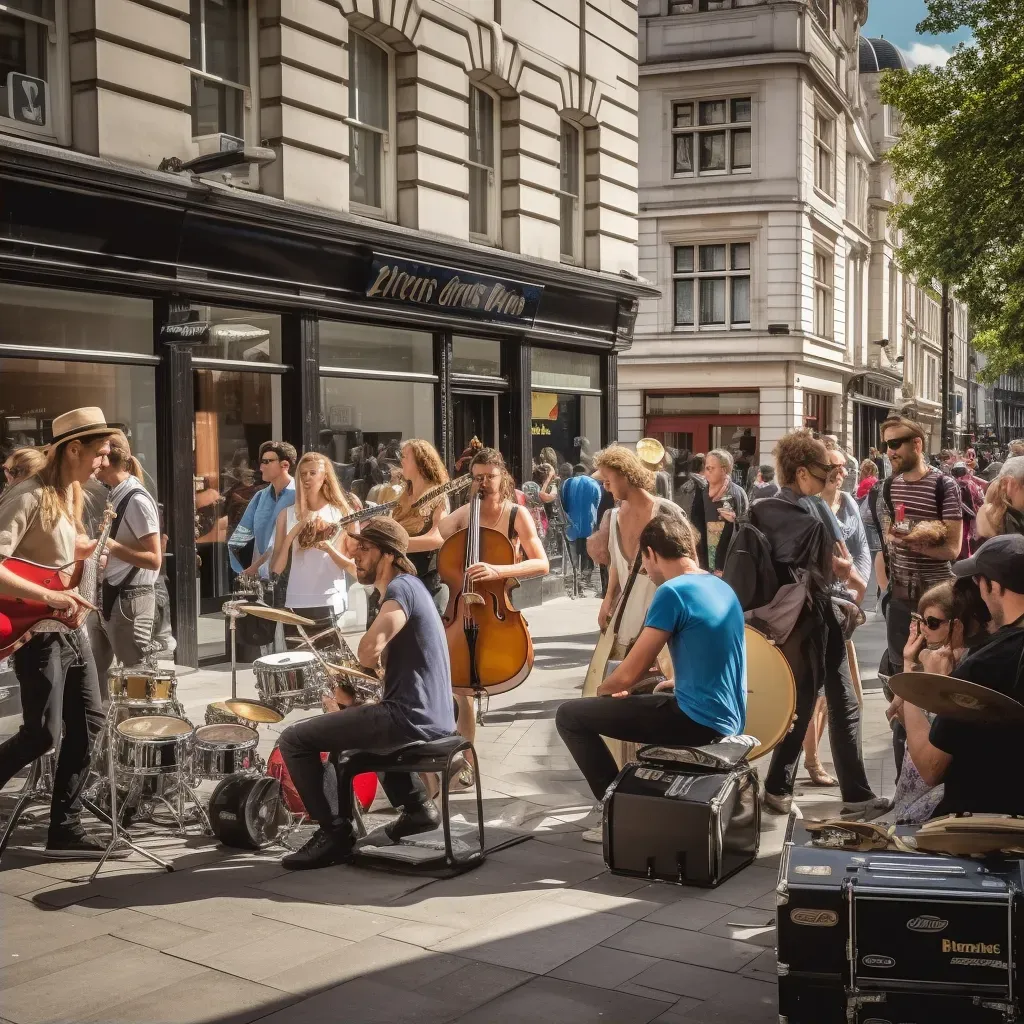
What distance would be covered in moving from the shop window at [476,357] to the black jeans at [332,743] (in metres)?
9.16

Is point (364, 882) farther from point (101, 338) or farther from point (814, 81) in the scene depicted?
point (814, 81)

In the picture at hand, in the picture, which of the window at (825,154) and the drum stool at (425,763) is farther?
the window at (825,154)

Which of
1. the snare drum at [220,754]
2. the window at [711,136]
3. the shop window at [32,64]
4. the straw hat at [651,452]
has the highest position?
the window at [711,136]

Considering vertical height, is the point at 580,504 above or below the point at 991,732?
above

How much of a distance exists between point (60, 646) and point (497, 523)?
9.18 ft

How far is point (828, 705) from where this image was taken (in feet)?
23.1

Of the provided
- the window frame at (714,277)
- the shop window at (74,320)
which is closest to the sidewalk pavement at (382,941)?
the shop window at (74,320)

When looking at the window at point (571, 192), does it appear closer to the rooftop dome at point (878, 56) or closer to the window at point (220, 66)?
the window at point (220, 66)

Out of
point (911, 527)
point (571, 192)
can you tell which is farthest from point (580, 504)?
point (911, 527)

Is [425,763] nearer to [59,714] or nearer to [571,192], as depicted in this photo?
[59,714]

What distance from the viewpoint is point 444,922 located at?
5281mm

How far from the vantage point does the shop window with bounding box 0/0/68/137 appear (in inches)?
379

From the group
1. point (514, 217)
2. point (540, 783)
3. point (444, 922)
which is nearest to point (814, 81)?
point (514, 217)

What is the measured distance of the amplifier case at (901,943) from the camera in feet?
12.2
